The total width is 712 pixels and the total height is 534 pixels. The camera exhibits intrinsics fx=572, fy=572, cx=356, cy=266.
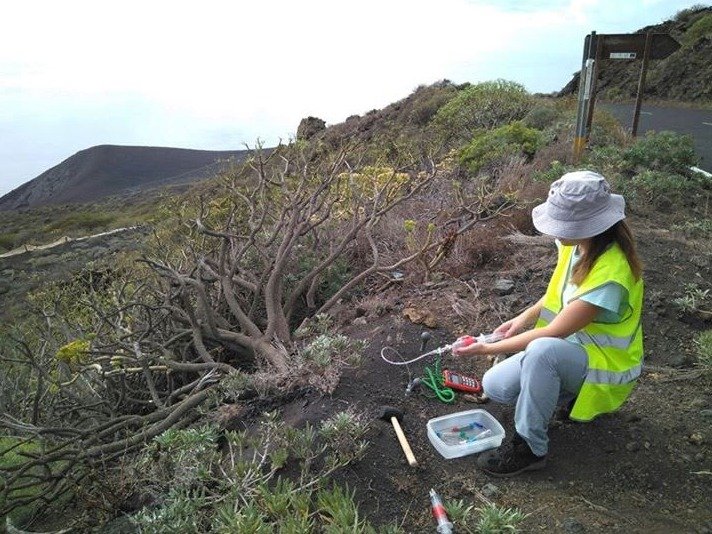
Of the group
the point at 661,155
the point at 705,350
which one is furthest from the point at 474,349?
the point at 661,155

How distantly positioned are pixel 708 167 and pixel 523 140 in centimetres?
287

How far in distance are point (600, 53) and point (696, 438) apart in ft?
19.4

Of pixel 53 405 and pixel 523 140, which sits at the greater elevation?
pixel 523 140

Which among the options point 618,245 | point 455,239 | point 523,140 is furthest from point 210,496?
point 523,140

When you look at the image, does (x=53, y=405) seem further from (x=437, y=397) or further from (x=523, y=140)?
(x=523, y=140)

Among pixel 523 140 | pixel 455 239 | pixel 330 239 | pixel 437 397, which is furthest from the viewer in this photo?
pixel 523 140

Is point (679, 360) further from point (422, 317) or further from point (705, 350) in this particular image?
point (422, 317)

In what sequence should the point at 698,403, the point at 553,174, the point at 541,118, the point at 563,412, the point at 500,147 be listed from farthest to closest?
the point at 541,118
the point at 500,147
the point at 553,174
the point at 698,403
the point at 563,412

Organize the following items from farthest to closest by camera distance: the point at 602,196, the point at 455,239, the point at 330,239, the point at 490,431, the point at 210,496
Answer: the point at 330,239
the point at 455,239
the point at 490,431
the point at 210,496
the point at 602,196

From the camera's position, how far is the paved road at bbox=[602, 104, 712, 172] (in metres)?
11.1

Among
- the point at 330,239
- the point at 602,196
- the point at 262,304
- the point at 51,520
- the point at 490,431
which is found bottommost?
the point at 51,520

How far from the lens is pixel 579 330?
242 cm

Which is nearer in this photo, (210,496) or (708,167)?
(210,496)

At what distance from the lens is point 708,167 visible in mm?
8445
